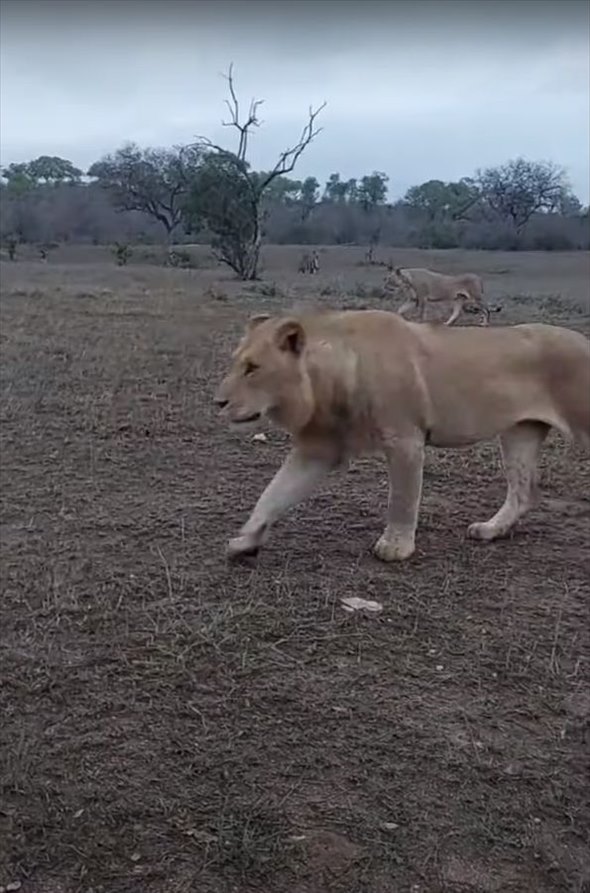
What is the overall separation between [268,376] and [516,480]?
1465mm

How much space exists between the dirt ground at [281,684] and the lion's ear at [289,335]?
3.14ft

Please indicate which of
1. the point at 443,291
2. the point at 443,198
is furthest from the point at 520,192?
the point at 443,291

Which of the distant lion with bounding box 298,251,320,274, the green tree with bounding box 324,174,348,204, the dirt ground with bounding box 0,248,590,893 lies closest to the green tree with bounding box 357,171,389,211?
the green tree with bounding box 324,174,348,204

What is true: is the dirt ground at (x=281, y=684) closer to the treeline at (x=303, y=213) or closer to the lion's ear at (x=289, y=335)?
the lion's ear at (x=289, y=335)

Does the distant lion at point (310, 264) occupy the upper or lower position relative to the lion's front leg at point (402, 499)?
lower

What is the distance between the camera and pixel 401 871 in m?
2.66

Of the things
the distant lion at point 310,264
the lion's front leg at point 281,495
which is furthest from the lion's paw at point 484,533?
the distant lion at point 310,264

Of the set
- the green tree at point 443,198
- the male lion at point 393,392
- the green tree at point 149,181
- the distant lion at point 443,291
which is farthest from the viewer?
the green tree at point 443,198

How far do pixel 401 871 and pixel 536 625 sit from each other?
160 cm

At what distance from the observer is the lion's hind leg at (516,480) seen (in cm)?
500

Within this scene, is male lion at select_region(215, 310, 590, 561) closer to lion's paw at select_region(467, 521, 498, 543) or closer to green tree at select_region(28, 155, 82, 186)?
lion's paw at select_region(467, 521, 498, 543)

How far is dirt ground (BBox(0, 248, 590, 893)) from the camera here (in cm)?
273

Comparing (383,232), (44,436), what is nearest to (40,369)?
(44,436)

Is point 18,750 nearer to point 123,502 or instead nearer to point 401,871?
point 401,871
